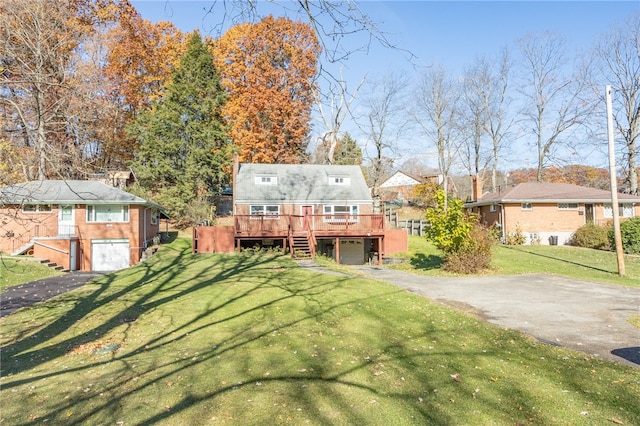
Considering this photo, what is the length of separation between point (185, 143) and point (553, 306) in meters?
29.7

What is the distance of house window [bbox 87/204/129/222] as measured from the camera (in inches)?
884

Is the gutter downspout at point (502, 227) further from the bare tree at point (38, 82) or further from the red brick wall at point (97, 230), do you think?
the bare tree at point (38, 82)

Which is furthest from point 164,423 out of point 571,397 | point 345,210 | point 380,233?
point 345,210

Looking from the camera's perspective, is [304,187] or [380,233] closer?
[380,233]

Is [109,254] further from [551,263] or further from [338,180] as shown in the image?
[551,263]

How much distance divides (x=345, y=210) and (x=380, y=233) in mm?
5426

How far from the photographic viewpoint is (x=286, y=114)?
1383 inches

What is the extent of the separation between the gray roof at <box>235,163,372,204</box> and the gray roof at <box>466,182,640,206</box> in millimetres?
9906

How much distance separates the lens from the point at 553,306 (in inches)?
379

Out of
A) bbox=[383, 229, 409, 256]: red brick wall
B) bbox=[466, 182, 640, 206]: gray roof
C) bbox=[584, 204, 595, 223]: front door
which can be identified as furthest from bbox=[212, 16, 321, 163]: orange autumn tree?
bbox=[584, 204, 595, 223]: front door

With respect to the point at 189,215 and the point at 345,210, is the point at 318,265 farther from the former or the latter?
the point at 189,215

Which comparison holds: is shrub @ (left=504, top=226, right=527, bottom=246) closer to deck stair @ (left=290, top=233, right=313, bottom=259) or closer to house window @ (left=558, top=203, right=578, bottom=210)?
house window @ (left=558, top=203, right=578, bottom=210)

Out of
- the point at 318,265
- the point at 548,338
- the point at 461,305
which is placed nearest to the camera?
the point at 548,338

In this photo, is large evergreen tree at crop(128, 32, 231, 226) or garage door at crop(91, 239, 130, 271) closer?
garage door at crop(91, 239, 130, 271)
